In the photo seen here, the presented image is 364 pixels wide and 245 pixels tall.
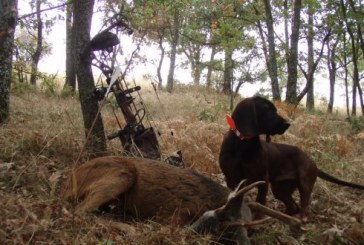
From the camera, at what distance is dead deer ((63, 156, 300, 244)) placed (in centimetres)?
411

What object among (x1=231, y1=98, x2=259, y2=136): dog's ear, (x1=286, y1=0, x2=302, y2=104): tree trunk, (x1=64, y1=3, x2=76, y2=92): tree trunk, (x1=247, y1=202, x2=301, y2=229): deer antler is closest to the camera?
(x1=247, y1=202, x2=301, y2=229): deer antler

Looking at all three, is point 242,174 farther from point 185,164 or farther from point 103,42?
point 103,42

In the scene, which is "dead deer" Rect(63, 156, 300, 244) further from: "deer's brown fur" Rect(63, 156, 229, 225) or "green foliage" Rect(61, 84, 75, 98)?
"green foliage" Rect(61, 84, 75, 98)

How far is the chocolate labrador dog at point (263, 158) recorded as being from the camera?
4.89 meters

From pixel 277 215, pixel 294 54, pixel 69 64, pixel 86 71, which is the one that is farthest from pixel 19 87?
pixel 277 215

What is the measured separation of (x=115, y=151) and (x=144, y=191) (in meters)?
2.09

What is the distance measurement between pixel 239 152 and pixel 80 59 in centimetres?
270

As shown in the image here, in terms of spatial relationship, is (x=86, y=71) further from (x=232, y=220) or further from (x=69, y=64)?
(x=69, y=64)

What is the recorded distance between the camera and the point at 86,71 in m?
6.12

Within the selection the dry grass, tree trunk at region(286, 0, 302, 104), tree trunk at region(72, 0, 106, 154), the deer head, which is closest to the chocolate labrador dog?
the dry grass

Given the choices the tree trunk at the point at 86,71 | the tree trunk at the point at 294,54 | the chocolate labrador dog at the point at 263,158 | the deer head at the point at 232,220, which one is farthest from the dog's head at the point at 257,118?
the tree trunk at the point at 294,54

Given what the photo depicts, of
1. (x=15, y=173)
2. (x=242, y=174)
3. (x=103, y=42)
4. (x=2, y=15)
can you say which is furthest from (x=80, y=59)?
(x=242, y=174)

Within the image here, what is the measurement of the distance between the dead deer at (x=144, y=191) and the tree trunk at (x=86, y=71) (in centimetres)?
163

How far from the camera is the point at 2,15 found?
21.6ft
